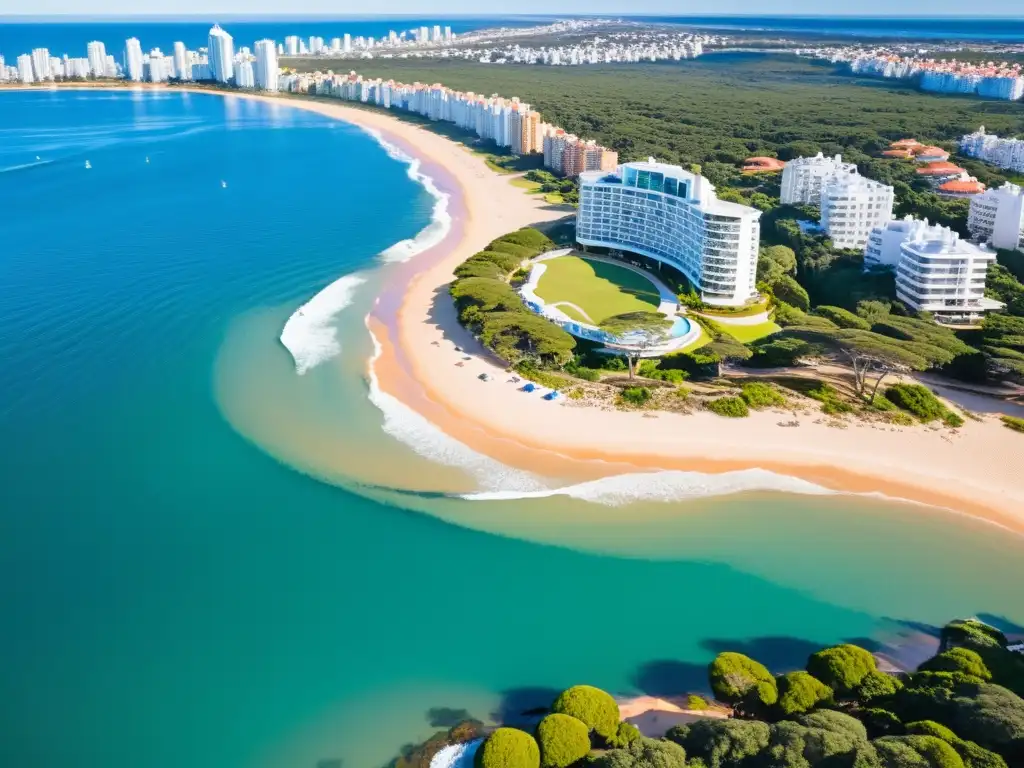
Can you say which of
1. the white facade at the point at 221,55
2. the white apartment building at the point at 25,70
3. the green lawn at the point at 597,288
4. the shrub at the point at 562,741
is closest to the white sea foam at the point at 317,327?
the green lawn at the point at 597,288

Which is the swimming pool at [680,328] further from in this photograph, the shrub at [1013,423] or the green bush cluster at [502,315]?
the shrub at [1013,423]

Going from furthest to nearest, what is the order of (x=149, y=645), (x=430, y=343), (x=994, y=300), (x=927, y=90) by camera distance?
(x=927, y=90) → (x=994, y=300) → (x=430, y=343) → (x=149, y=645)

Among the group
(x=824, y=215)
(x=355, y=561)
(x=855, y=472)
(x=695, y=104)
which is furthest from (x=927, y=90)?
(x=355, y=561)

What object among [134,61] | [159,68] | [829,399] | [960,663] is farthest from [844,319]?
[134,61]

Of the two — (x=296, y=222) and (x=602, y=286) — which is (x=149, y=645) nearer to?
(x=602, y=286)

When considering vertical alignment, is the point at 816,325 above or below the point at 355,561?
above

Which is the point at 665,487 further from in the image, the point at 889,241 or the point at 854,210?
the point at 854,210
